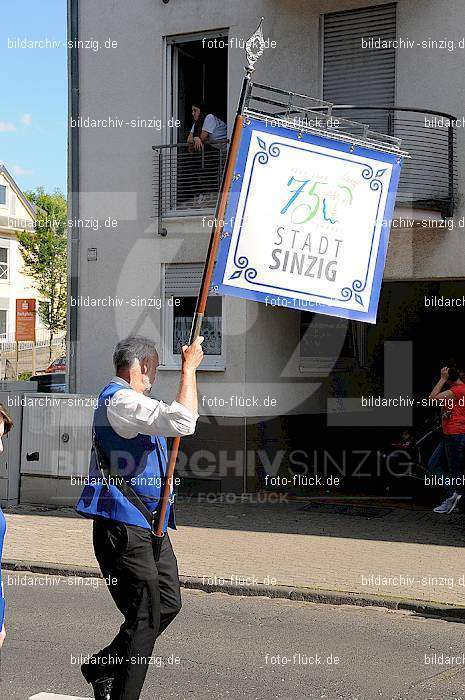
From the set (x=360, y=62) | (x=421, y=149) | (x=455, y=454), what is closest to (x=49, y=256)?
(x=360, y=62)

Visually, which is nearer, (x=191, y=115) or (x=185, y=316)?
(x=185, y=316)

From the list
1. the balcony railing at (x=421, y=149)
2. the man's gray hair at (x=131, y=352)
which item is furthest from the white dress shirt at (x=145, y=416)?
the balcony railing at (x=421, y=149)

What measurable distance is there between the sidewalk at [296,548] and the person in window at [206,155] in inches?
179

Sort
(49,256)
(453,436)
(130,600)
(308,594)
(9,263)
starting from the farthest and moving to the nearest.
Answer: (9,263), (49,256), (453,436), (308,594), (130,600)

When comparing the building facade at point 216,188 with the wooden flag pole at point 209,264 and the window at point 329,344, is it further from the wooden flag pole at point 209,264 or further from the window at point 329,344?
the wooden flag pole at point 209,264

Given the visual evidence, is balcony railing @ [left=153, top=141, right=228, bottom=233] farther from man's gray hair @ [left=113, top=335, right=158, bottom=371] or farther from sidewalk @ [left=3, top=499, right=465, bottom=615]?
man's gray hair @ [left=113, top=335, right=158, bottom=371]

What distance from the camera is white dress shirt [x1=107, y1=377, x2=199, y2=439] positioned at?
4879 millimetres

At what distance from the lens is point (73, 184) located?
15.6 meters

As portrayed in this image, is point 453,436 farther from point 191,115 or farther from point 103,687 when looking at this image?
point 103,687

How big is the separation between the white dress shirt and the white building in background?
52.9 m

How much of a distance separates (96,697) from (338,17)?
Answer: 11104mm

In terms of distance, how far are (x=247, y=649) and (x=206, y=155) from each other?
9059mm

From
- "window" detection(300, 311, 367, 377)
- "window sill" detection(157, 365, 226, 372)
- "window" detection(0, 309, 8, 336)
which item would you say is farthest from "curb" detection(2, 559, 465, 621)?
"window" detection(0, 309, 8, 336)

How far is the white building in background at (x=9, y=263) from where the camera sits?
58.4 metres
